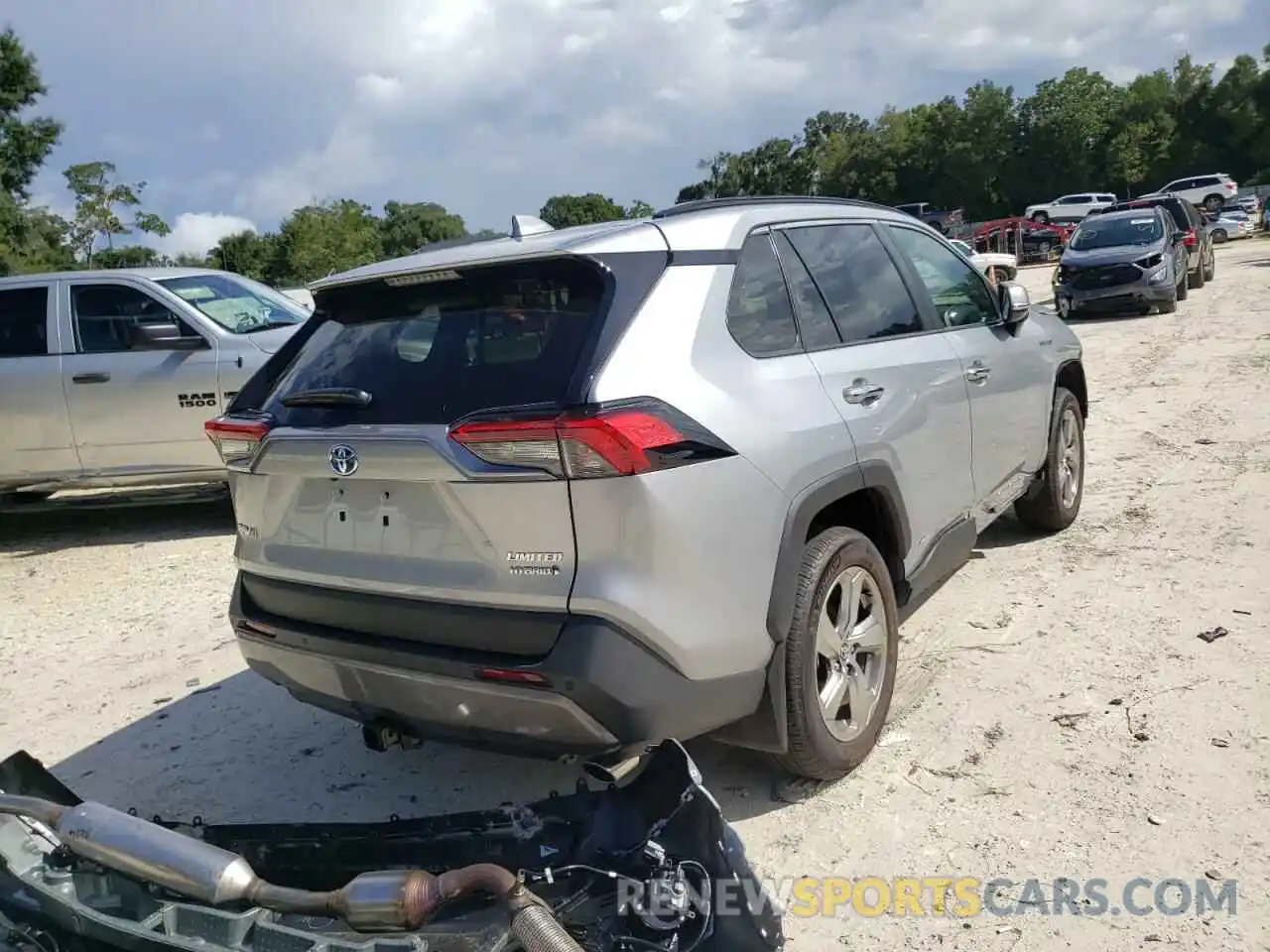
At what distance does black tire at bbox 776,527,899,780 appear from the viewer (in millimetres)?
2984

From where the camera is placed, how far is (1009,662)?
4129mm

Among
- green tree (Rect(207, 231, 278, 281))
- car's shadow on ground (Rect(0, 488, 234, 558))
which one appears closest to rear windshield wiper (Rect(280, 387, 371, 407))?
car's shadow on ground (Rect(0, 488, 234, 558))

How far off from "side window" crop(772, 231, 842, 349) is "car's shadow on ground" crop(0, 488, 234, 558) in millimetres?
5286

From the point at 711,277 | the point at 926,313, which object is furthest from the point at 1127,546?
the point at 711,277

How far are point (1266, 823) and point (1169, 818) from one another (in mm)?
251

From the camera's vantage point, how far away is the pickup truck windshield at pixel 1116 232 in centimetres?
1666

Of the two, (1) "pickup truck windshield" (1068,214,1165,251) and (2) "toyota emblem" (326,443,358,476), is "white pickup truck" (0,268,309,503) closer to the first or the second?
(2) "toyota emblem" (326,443,358,476)

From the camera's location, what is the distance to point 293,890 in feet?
7.90

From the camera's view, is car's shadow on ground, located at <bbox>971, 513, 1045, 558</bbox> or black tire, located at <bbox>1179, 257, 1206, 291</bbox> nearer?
car's shadow on ground, located at <bbox>971, 513, 1045, 558</bbox>

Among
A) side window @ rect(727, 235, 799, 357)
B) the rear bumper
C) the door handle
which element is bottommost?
the rear bumper

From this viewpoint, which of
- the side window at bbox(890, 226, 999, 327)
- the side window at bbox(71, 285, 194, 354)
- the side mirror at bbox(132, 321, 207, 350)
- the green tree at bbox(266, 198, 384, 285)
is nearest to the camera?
the side window at bbox(890, 226, 999, 327)

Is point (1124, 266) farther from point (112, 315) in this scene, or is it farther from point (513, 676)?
point (513, 676)

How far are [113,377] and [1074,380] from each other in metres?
6.53

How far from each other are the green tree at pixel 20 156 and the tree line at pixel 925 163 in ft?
0.21
